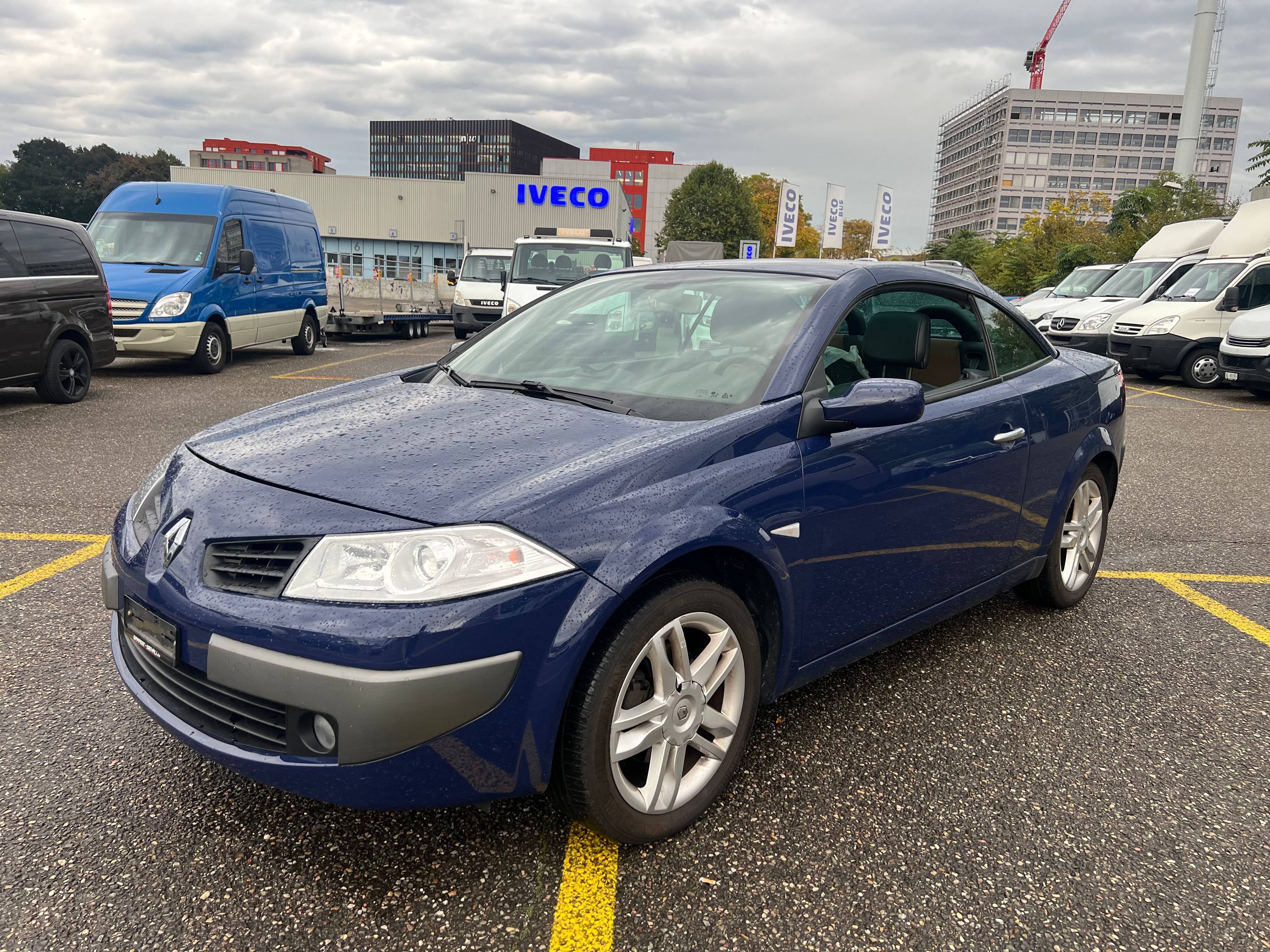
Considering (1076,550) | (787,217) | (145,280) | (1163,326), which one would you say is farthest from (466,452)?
(787,217)

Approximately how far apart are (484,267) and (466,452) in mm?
17658

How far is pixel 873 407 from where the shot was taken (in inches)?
99.7

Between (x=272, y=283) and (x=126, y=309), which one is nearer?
(x=126, y=309)

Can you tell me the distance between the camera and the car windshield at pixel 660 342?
2.69 m

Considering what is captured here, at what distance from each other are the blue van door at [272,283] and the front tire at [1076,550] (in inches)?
451

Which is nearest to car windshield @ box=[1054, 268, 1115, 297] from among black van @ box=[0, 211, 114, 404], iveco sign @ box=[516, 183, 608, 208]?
black van @ box=[0, 211, 114, 404]

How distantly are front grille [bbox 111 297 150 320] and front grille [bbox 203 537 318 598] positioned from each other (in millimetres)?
10447

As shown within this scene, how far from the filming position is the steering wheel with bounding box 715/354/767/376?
2736 mm

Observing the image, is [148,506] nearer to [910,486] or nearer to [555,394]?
[555,394]

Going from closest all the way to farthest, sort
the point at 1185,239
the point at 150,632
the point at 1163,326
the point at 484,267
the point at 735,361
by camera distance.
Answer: the point at 150,632, the point at 735,361, the point at 1163,326, the point at 1185,239, the point at 484,267

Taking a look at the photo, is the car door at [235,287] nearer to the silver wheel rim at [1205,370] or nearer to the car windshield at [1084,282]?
the silver wheel rim at [1205,370]

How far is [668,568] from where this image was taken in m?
2.21

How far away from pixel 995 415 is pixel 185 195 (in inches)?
461

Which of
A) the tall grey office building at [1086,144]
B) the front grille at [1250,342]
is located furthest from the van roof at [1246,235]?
the tall grey office building at [1086,144]
